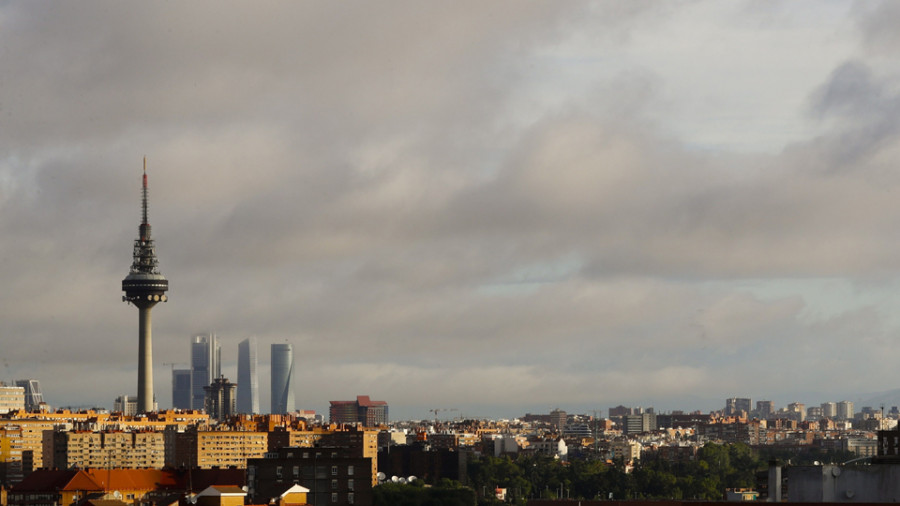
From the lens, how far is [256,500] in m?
150

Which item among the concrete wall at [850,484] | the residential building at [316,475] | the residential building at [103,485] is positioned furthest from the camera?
the residential building at [103,485]

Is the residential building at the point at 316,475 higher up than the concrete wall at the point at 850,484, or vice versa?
the concrete wall at the point at 850,484

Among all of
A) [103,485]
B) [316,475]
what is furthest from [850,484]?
[103,485]

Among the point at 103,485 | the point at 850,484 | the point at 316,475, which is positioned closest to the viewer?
the point at 850,484

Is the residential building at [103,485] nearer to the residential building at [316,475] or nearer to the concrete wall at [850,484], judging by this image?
the residential building at [316,475]

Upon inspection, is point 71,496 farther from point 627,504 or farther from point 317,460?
point 627,504

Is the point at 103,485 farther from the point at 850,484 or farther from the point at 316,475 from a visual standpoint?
the point at 850,484

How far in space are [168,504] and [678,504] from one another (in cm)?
7953

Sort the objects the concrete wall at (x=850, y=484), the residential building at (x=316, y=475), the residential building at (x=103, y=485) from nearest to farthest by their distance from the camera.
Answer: the concrete wall at (x=850, y=484), the residential building at (x=316, y=475), the residential building at (x=103, y=485)

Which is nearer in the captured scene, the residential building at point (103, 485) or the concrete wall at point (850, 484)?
the concrete wall at point (850, 484)

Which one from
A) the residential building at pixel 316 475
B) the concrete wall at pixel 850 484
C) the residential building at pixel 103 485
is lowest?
the residential building at pixel 103 485

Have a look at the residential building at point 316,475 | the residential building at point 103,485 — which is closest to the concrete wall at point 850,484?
the residential building at point 316,475

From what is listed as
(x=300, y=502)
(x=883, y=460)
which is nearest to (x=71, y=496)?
(x=300, y=502)

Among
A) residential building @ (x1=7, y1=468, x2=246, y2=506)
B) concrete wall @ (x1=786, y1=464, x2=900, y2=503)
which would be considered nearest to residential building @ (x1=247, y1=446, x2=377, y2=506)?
residential building @ (x1=7, y1=468, x2=246, y2=506)
